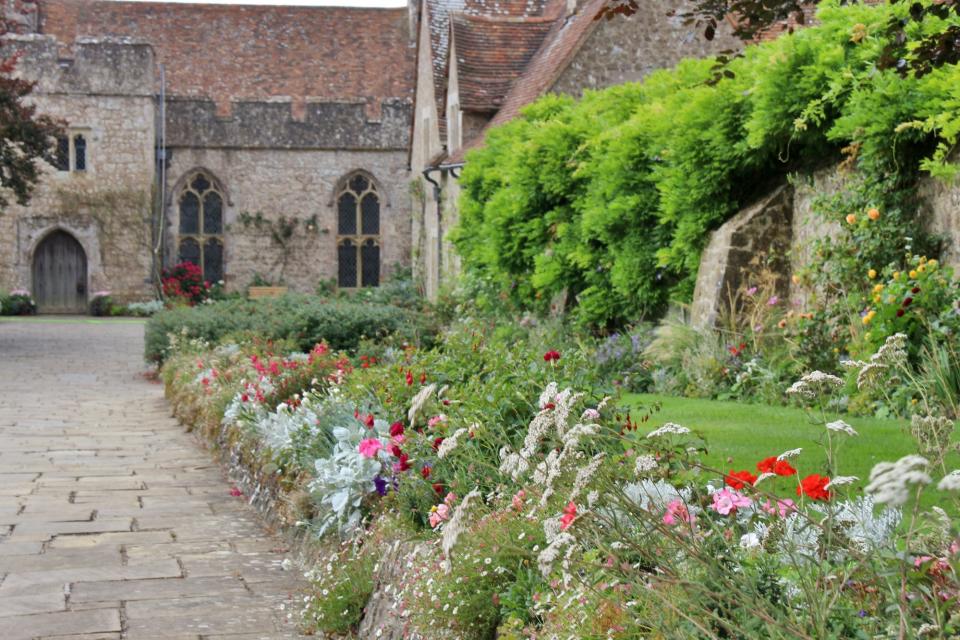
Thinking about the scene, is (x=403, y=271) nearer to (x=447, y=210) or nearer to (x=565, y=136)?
(x=447, y=210)

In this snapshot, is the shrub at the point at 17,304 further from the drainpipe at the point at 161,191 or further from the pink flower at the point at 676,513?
the pink flower at the point at 676,513

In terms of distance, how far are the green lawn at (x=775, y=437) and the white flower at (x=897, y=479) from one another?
305 cm

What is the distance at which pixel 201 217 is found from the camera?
3262cm

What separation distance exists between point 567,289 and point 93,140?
21637 mm

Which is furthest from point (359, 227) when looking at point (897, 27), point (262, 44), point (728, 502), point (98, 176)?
point (728, 502)

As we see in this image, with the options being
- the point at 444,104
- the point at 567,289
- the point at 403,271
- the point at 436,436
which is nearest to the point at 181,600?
the point at 436,436

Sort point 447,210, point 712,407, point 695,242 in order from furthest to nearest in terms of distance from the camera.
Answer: point 447,210
point 695,242
point 712,407

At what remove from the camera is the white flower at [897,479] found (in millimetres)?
1691

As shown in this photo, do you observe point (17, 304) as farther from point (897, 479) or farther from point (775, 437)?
point (897, 479)

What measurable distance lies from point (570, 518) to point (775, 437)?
3971mm

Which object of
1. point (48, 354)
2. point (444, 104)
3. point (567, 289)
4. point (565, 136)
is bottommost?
point (48, 354)

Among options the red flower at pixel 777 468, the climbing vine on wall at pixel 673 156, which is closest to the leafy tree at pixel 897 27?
the climbing vine on wall at pixel 673 156

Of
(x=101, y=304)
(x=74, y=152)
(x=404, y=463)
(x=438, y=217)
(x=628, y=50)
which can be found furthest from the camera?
(x=101, y=304)

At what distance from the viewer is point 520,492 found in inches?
161
